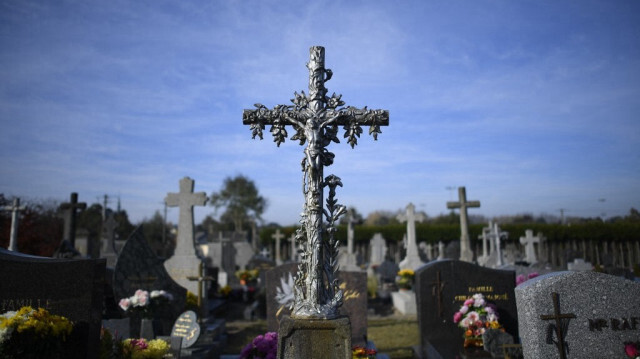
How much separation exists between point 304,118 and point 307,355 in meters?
2.30

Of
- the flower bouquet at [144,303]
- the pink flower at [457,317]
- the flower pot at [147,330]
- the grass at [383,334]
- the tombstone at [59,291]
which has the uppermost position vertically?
the tombstone at [59,291]

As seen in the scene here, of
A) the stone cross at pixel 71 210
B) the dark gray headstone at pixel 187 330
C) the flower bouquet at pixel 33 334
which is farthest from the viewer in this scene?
the stone cross at pixel 71 210

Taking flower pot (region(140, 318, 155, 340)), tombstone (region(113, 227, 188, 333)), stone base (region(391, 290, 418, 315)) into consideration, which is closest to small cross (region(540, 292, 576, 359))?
flower pot (region(140, 318, 155, 340))

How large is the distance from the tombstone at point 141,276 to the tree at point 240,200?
1462 inches

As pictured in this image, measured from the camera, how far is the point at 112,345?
5258 millimetres

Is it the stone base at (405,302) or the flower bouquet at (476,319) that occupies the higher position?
the flower bouquet at (476,319)

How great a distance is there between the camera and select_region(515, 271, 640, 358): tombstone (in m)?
4.40

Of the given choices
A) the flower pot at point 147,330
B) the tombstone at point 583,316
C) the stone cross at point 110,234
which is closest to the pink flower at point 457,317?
the tombstone at point 583,316

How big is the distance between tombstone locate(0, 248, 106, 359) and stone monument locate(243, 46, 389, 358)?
2.36 metres

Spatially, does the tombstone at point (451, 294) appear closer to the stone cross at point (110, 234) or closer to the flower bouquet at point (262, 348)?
the flower bouquet at point (262, 348)

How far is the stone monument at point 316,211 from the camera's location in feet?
12.2

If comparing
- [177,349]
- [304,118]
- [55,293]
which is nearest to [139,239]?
[177,349]

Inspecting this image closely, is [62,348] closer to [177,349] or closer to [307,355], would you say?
[177,349]

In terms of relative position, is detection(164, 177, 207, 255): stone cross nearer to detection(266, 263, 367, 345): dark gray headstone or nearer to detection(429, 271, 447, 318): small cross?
detection(266, 263, 367, 345): dark gray headstone
